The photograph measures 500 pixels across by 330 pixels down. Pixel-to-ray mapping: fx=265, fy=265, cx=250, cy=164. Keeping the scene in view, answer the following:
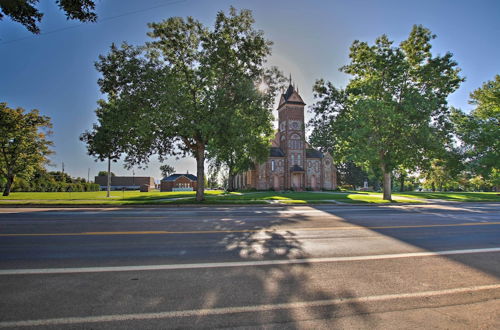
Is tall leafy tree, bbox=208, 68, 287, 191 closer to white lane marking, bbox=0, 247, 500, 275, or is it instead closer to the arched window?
white lane marking, bbox=0, 247, 500, 275

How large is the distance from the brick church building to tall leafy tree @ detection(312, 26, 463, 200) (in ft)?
85.7

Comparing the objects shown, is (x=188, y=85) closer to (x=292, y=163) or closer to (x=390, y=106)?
(x=390, y=106)

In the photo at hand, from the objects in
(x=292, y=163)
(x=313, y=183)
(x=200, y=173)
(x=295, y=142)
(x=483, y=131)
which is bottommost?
(x=313, y=183)

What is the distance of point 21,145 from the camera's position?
33.9 m

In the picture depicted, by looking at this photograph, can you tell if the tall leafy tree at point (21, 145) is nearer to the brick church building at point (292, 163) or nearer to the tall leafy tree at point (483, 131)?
the brick church building at point (292, 163)

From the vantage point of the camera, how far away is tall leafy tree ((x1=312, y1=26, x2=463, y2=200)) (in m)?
22.4

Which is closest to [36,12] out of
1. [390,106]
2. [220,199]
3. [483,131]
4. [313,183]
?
[220,199]

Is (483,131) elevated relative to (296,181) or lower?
elevated

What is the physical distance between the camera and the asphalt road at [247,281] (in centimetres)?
290

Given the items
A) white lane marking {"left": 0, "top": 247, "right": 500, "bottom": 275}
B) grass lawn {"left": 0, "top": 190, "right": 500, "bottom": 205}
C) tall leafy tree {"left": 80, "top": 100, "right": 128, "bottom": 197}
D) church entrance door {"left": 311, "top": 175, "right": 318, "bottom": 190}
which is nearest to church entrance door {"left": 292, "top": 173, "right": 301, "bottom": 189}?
church entrance door {"left": 311, "top": 175, "right": 318, "bottom": 190}

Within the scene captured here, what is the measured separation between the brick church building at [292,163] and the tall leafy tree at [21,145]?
3489cm

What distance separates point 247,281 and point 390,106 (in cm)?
2298

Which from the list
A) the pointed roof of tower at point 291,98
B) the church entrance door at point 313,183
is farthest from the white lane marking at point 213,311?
the pointed roof of tower at point 291,98

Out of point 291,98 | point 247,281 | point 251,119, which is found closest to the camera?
point 247,281
